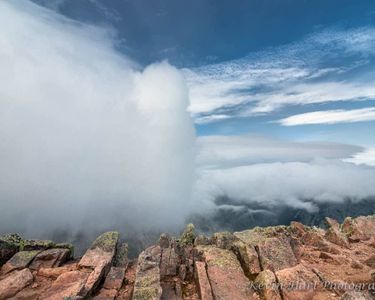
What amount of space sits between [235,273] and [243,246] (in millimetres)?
4899

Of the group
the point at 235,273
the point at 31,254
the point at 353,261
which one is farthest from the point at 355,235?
the point at 31,254

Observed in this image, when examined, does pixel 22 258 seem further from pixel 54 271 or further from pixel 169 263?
pixel 169 263

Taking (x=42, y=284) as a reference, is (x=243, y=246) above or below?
above

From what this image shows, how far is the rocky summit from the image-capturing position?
2623 centimetres

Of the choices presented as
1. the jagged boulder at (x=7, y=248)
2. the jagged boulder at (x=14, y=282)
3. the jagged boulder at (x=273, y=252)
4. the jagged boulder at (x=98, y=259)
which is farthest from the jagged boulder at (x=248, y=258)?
the jagged boulder at (x=7, y=248)

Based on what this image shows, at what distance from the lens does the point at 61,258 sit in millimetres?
35625

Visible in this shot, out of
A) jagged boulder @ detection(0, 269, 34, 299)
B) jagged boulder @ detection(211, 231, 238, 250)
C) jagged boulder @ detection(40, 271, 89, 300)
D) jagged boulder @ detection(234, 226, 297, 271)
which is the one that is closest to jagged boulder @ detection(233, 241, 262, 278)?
jagged boulder @ detection(234, 226, 297, 271)

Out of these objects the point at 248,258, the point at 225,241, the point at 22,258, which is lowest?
the point at 22,258

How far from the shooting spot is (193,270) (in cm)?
3275

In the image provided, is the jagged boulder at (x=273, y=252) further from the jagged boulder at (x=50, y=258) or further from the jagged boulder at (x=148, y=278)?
the jagged boulder at (x=50, y=258)

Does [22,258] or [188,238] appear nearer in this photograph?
[22,258]

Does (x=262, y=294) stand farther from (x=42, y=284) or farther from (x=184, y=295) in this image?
(x=42, y=284)

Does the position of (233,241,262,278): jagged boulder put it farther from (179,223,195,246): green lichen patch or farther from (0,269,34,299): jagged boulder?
(0,269,34,299): jagged boulder

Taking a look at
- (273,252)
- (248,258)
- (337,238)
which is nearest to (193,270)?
(248,258)
